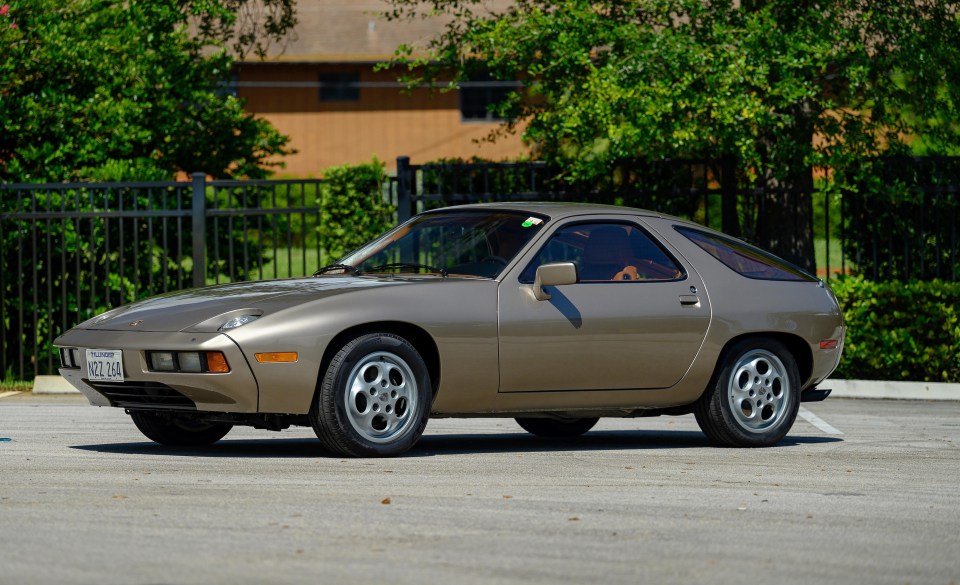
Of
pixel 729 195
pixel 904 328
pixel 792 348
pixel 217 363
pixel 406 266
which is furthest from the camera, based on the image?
pixel 729 195

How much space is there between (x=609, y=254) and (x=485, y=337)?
1.16 metres

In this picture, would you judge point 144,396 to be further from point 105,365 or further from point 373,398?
point 373,398

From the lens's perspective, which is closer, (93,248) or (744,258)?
(744,258)

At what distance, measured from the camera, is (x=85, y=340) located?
30.3 ft

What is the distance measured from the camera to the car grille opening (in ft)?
29.1

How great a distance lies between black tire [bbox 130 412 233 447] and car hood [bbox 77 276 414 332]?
798 millimetres

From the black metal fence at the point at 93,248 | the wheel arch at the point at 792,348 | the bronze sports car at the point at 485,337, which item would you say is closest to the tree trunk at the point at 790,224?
the black metal fence at the point at 93,248

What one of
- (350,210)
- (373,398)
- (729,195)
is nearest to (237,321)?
(373,398)

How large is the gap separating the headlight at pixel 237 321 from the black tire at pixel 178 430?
1278mm

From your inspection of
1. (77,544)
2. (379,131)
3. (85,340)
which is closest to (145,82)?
(85,340)

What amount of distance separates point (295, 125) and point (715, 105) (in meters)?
28.7

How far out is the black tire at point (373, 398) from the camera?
8828 millimetres

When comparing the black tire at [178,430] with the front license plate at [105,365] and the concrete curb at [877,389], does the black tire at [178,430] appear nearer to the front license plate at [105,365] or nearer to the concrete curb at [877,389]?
the front license plate at [105,365]

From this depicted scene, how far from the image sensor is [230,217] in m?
16.2
